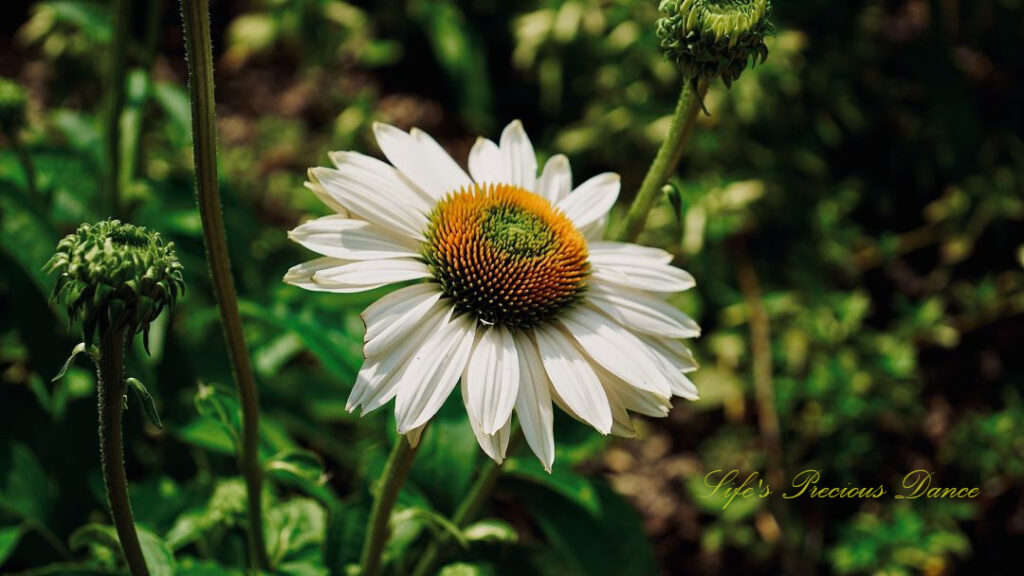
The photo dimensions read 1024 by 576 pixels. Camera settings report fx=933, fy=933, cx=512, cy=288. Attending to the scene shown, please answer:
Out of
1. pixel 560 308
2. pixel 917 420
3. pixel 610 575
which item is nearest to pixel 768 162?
pixel 917 420

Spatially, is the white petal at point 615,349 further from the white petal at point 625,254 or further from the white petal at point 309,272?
the white petal at point 309,272

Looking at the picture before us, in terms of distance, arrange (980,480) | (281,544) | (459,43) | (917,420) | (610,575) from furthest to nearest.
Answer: (459,43) < (917,420) < (980,480) < (610,575) < (281,544)

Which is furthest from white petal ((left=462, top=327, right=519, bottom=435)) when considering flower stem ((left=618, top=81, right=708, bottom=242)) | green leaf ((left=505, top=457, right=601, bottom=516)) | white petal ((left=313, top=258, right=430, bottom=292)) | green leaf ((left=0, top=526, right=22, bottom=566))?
green leaf ((left=0, top=526, right=22, bottom=566))

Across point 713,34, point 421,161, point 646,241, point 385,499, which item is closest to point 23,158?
point 421,161

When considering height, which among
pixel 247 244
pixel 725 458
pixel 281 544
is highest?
pixel 247 244

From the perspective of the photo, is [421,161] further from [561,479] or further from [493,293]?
[561,479]

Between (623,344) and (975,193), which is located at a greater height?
(623,344)

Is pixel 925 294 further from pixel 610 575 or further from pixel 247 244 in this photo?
pixel 247 244
